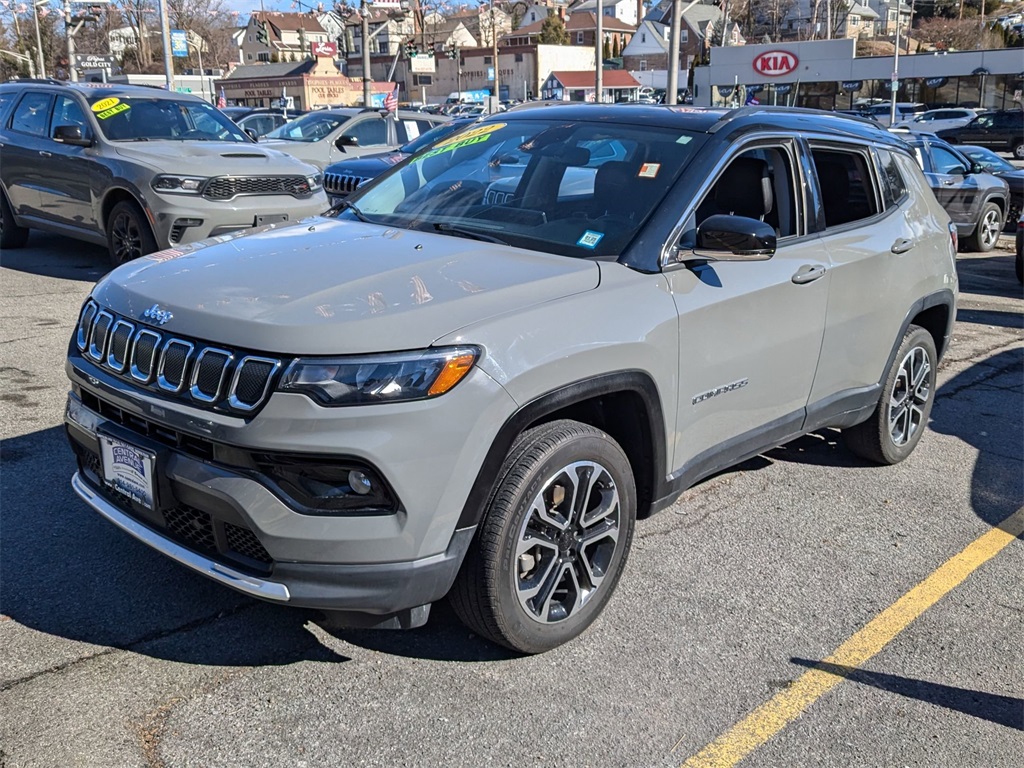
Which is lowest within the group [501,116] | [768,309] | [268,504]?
[268,504]

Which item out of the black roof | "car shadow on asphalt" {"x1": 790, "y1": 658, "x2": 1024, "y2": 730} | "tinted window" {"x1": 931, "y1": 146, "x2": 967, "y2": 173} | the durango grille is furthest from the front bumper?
"tinted window" {"x1": 931, "y1": 146, "x2": 967, "y2": 173}

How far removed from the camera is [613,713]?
10.2 ft

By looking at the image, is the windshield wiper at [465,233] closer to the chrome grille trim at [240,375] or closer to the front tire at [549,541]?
the front tire at [549,541]

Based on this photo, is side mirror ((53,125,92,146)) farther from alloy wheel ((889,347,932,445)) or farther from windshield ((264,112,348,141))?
alloy wheel ((889,347,932,445))

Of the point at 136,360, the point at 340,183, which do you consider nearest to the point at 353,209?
the point at 136,360

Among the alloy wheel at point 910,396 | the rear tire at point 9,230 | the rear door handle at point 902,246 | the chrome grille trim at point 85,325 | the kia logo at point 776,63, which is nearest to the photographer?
the chrome grille trim at point 85,325

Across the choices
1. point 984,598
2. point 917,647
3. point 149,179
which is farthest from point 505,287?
point 149,179

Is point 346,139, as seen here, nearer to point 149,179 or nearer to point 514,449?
point 149,179

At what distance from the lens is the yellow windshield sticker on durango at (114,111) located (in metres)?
9.63

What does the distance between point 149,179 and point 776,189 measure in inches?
254

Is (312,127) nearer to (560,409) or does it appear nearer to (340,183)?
(340,183)

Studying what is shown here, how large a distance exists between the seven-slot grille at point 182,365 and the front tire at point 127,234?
19.6 ft

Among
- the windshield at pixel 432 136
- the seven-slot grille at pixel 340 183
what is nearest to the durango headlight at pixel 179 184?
the windshield at pixel 432 136

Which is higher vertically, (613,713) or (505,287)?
(505,287)
